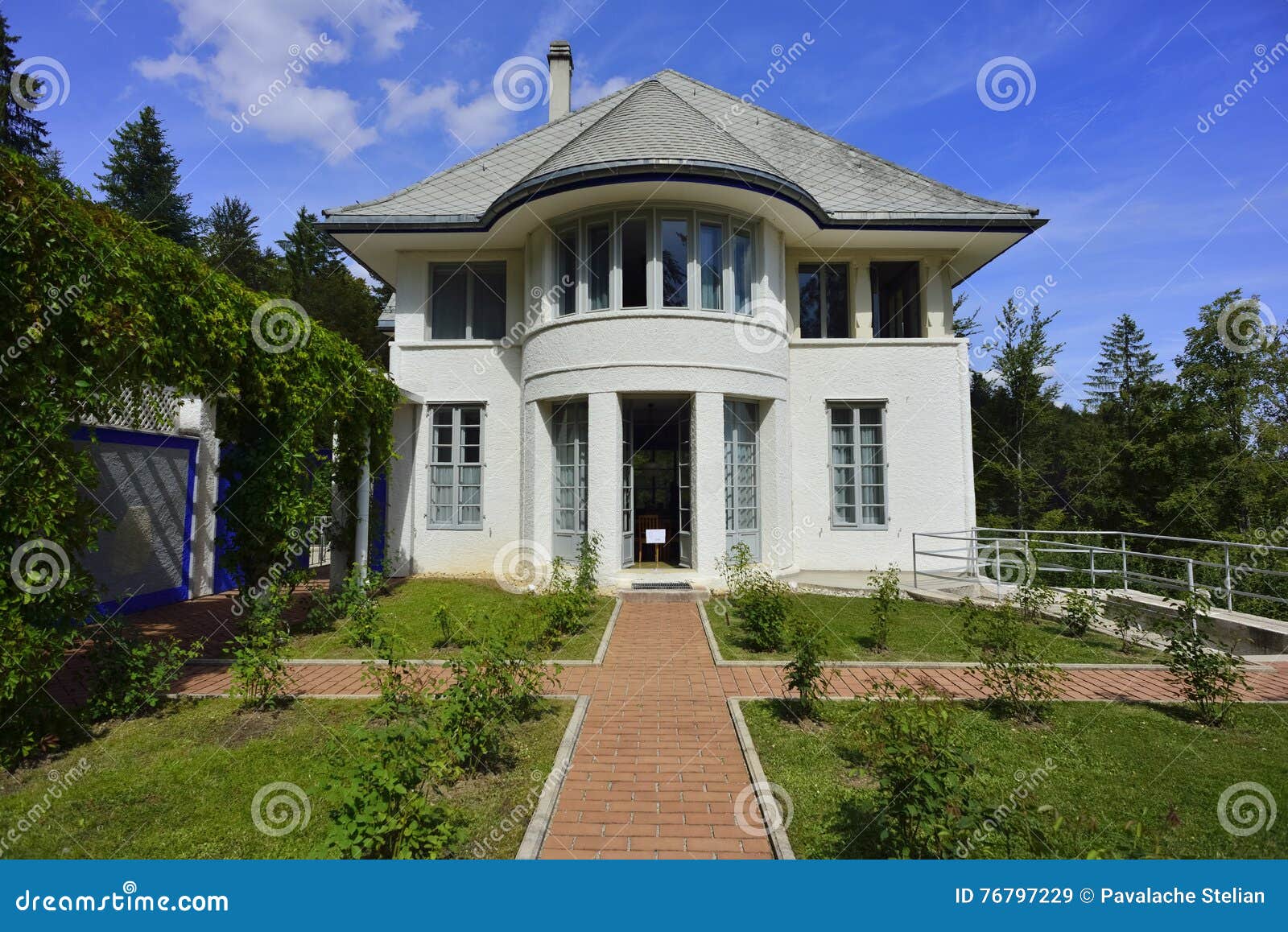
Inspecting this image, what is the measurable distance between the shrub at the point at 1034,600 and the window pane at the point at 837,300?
21.6 feet

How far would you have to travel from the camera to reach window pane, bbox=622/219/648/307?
453 inches

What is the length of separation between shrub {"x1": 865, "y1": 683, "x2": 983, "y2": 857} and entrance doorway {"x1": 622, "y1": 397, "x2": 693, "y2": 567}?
24.8 ft

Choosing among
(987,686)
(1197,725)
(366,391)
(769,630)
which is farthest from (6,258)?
(1197,725)

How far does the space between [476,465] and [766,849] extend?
1101 centimetres

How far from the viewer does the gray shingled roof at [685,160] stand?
1101 cm

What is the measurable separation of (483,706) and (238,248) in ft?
181

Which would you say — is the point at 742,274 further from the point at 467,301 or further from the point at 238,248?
the point at 238,248

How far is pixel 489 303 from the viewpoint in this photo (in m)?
14.0

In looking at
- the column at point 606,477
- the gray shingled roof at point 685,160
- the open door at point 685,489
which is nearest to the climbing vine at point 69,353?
the column at point 606,477

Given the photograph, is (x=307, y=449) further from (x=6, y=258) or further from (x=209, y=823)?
(x=209, y=823)

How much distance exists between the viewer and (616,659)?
7422 millimetres

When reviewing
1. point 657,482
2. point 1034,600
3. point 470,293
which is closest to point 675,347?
point 657,482

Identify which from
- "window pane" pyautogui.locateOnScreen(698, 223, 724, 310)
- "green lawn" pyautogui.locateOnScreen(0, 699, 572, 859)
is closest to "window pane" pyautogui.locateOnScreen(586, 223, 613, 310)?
Result: "window pane" pyautogui.locateOnScreen(698, 223, 724, 310)

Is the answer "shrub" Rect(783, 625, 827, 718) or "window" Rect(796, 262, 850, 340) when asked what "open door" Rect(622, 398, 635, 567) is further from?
"shrub" Rect(783, 625, 827, 718)
